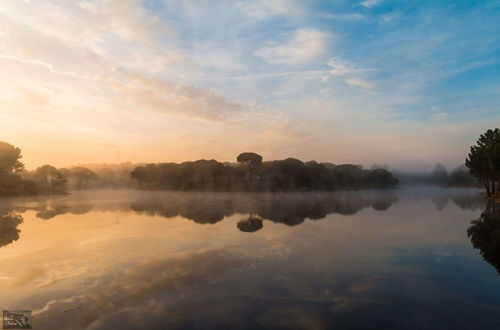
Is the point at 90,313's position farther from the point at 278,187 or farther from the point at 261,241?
the point at 278,187

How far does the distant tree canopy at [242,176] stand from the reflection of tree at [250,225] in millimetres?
86139

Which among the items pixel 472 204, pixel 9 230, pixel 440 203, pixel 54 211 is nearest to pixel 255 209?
pixel 54 211

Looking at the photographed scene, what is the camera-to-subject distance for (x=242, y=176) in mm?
133625

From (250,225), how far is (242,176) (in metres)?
98.4

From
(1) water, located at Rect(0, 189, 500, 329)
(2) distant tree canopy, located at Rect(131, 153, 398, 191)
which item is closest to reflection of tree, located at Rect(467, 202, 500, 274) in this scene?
(1) water, located at Rect(0, 189, 500, 329)

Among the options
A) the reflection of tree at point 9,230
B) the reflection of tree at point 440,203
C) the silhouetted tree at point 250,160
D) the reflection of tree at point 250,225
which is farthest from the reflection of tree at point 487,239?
the silhouetted tree at point 250,160

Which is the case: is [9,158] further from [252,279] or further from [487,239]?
[487,239]

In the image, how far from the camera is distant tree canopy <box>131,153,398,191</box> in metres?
128

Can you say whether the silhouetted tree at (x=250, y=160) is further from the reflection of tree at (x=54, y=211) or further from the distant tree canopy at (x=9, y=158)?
the reflection of tree at (x=54, y=211)

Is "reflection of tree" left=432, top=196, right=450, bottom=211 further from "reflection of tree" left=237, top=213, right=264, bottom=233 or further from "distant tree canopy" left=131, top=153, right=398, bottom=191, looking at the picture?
"distant tree canopy" left=131, top=153, right=398, bottom=191

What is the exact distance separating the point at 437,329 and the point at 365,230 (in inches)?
838

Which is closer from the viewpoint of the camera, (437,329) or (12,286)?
(437,329)

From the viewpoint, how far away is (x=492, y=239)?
2614 centimetres

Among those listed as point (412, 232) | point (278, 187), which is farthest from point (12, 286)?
point (278, 187)
